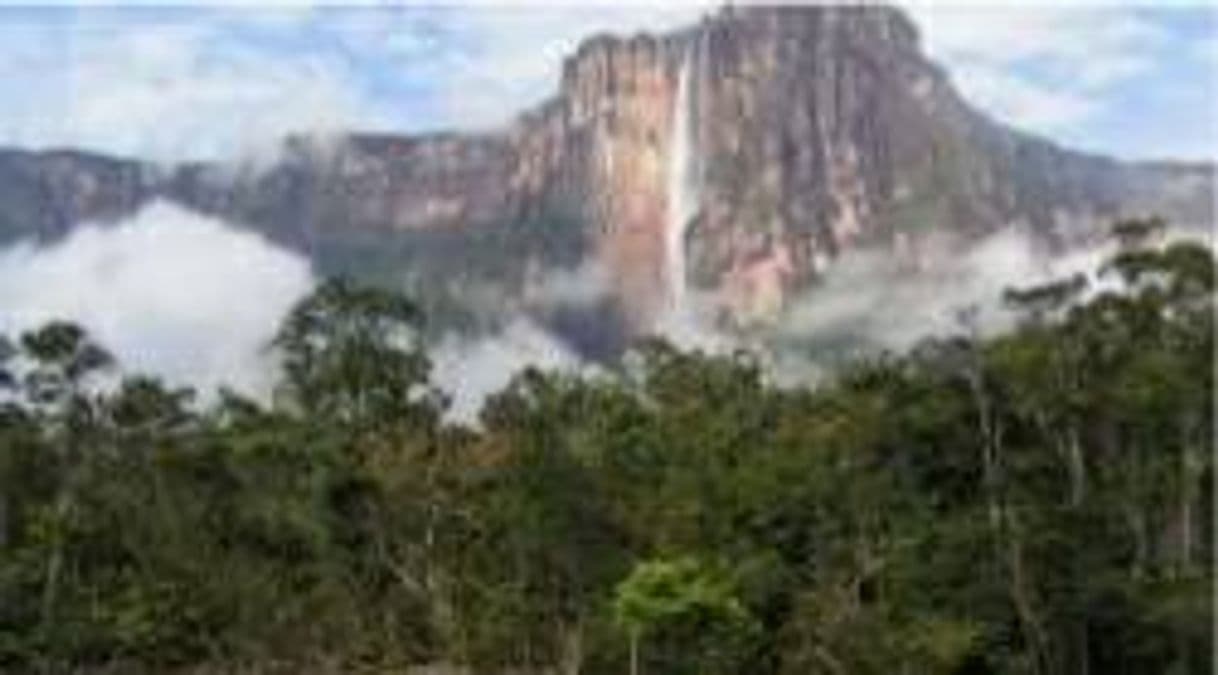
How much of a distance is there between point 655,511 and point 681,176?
11919 centimetres

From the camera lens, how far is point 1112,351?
4456 centimetres

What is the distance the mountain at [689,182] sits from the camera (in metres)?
157

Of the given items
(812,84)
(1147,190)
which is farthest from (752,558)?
(1147,190)

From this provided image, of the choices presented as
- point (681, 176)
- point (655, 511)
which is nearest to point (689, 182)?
point (681, 176)

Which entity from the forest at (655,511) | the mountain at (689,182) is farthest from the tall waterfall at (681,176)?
the forest at (655,511)

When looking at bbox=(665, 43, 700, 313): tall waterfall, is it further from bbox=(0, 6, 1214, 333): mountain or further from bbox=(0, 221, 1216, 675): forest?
bbox=(0, 221, 1216, 675): forest

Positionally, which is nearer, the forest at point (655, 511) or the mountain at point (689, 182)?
the forest at point (655, 511)

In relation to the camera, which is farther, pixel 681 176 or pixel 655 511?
pixel 681 176

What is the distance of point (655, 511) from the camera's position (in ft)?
155

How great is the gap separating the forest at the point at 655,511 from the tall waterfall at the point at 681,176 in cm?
10145

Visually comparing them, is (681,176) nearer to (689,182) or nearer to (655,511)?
(689,182)

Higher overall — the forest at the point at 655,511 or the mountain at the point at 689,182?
the mountain at the point at 689,182

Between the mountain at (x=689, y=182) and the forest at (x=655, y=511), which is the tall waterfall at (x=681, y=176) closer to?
the mountain at (x=689, y=182)

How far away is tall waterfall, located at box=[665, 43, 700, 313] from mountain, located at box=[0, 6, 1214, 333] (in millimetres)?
140
